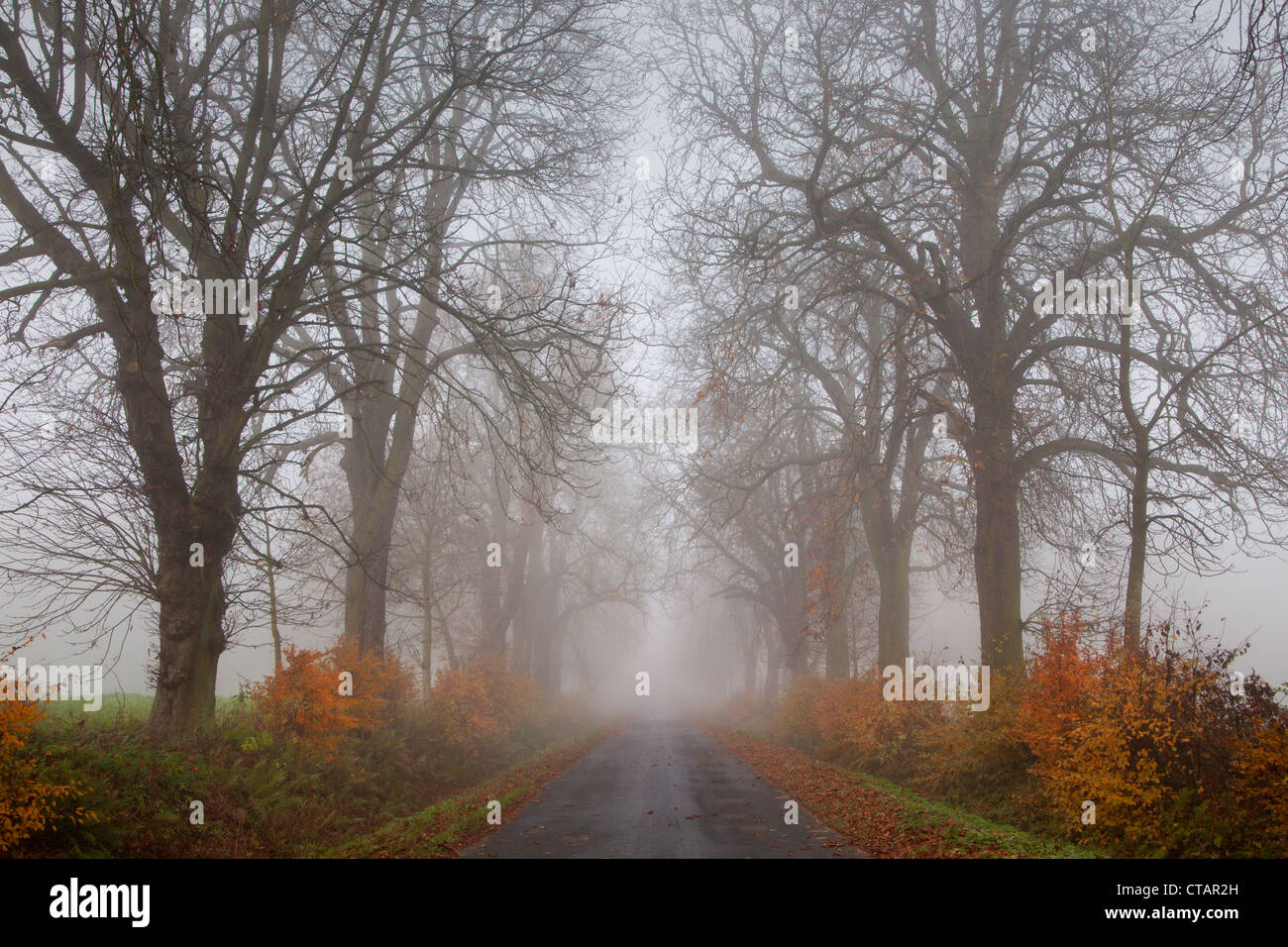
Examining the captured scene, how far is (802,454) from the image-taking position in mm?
24125

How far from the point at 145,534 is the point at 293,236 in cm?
485

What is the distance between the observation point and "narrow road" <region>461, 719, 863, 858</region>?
27.4 feet

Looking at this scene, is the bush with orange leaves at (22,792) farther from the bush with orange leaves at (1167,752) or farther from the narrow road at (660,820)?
the bush with orange leaves at (1167,752)

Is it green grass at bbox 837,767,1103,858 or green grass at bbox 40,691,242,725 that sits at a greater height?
green grass at bbox 40,691,242,725

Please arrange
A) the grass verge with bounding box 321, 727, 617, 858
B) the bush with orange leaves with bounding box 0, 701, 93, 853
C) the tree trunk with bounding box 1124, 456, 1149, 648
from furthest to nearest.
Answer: the tree trunk with bounding box 1124, 456, 1149, 648 < the grass verge with bounding box 321, 727, 617, 858 < the bush with orange leaves with bounding box 0, 701, 93, 853

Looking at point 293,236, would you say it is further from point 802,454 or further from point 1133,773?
point 802,454

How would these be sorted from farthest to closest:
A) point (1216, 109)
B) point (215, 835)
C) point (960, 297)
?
point (960, 297), point (1216, 109), point (215, 835)

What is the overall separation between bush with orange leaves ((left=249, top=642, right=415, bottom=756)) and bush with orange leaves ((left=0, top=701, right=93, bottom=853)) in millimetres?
4473

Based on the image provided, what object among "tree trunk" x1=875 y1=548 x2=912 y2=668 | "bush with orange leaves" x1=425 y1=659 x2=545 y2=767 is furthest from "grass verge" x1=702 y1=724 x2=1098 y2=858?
"bush with orange leaves" x1=425 y1=659 x2=545 y2=767

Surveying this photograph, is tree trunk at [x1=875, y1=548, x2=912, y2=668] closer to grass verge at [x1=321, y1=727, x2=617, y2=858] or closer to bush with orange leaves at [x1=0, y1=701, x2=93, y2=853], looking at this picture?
grass verge at [x1=321, y1=727, x2=617, y2=858]

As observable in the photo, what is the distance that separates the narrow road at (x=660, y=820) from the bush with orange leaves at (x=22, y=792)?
3683mm

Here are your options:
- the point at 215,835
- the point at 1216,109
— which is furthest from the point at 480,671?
the point at 1216,109

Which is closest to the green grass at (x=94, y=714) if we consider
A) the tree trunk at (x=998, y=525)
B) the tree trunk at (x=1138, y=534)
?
the tree trunk at (x=998, y=525)

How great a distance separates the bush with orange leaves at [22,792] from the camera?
19.1 feet
